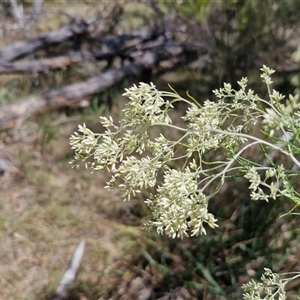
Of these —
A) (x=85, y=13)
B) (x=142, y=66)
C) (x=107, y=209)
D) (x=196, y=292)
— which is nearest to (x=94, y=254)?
(x=107, y=209)

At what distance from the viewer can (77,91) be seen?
3246 mm

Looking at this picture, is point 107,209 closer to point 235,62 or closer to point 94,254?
point 94,254

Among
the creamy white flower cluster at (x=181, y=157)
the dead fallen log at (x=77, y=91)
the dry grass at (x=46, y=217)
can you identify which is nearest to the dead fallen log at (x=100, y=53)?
the dead fallen log at (x=77, y=91)

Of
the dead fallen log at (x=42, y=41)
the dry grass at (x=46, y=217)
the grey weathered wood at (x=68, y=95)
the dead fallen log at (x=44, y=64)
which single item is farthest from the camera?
the dead fallen log at (x=42, y=41)

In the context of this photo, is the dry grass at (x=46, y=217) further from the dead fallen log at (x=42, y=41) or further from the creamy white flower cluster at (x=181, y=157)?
the creamy white flower cluster at (x=181, y=157)

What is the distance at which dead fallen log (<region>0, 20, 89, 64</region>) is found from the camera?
136 inches

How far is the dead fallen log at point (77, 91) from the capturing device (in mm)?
2990

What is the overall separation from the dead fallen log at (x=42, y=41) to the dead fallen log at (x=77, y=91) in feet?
1.65

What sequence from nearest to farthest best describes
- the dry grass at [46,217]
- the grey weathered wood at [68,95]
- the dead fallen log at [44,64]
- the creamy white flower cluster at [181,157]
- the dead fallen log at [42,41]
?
the creamy white flower cluster at [181,157] → the dry grass at [46,217] → the grey weathered wood at [68,95] → the dead fallen log at [44,64] → the dead fallen log at [42,41]

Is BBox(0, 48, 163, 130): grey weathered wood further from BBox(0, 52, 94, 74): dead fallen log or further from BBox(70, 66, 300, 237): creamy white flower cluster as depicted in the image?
BBox(70, 66, 300, 237): creamy white flower cluster

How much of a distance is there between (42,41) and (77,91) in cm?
64

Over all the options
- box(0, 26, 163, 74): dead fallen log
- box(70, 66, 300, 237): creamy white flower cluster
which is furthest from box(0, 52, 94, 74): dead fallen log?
box(70, 66, 300, 237): creamy white flower cluster

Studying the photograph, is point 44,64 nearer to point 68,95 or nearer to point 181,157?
point 68,95

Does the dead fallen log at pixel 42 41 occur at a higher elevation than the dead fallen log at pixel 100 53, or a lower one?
higher
